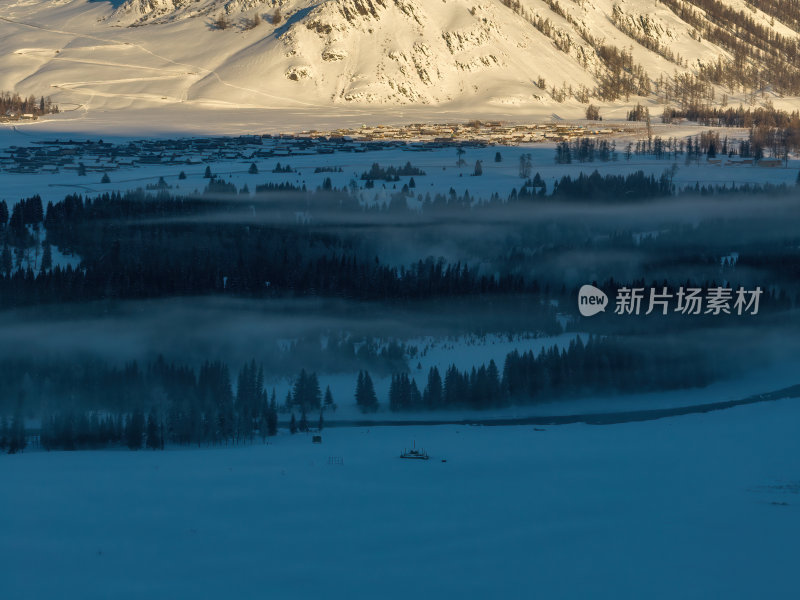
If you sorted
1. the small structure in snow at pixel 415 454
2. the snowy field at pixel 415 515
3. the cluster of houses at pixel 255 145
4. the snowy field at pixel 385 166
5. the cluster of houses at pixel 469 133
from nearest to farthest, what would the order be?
the snowy field at pixel 415 515
the small structure in snow at pixel 415 454
the snowy field at pixel 385 166
the cluster of houses at pixel 255 145
the cluster of houses at pixel 469 133

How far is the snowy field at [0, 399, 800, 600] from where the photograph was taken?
16.8 m

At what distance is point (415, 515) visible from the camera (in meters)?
20.2

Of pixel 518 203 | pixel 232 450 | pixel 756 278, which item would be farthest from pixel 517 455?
pixel 518 203

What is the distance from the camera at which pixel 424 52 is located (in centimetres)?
11456

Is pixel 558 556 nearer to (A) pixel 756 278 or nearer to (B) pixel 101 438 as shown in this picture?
(B) pixel 101 438

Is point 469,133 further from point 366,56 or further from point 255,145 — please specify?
point 366,56

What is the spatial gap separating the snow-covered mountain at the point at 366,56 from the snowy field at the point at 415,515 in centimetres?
8240

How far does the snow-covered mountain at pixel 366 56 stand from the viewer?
10950 centimetres

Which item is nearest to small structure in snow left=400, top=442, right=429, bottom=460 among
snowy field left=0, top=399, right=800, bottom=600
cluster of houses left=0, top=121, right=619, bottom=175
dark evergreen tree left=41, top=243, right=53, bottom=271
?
snowy field left=0, top=399, right=800, bottom=600

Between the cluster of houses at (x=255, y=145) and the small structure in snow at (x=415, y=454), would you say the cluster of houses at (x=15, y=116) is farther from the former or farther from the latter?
the small structure in snow at (x=415, y=454)

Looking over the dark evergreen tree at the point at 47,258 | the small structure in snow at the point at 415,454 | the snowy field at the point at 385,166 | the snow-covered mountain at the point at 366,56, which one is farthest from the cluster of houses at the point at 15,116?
the small structure in snow at the point at 415,454

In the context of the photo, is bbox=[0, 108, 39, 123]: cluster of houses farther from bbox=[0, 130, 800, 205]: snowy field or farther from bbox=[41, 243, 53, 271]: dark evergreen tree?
bbox=[41, 243, 53, 271]: dark evergreen tree

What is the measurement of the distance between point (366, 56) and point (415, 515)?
96.7m

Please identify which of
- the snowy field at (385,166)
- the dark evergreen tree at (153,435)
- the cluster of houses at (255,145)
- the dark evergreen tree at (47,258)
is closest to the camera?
the dark evergreen tree at (153,435)
